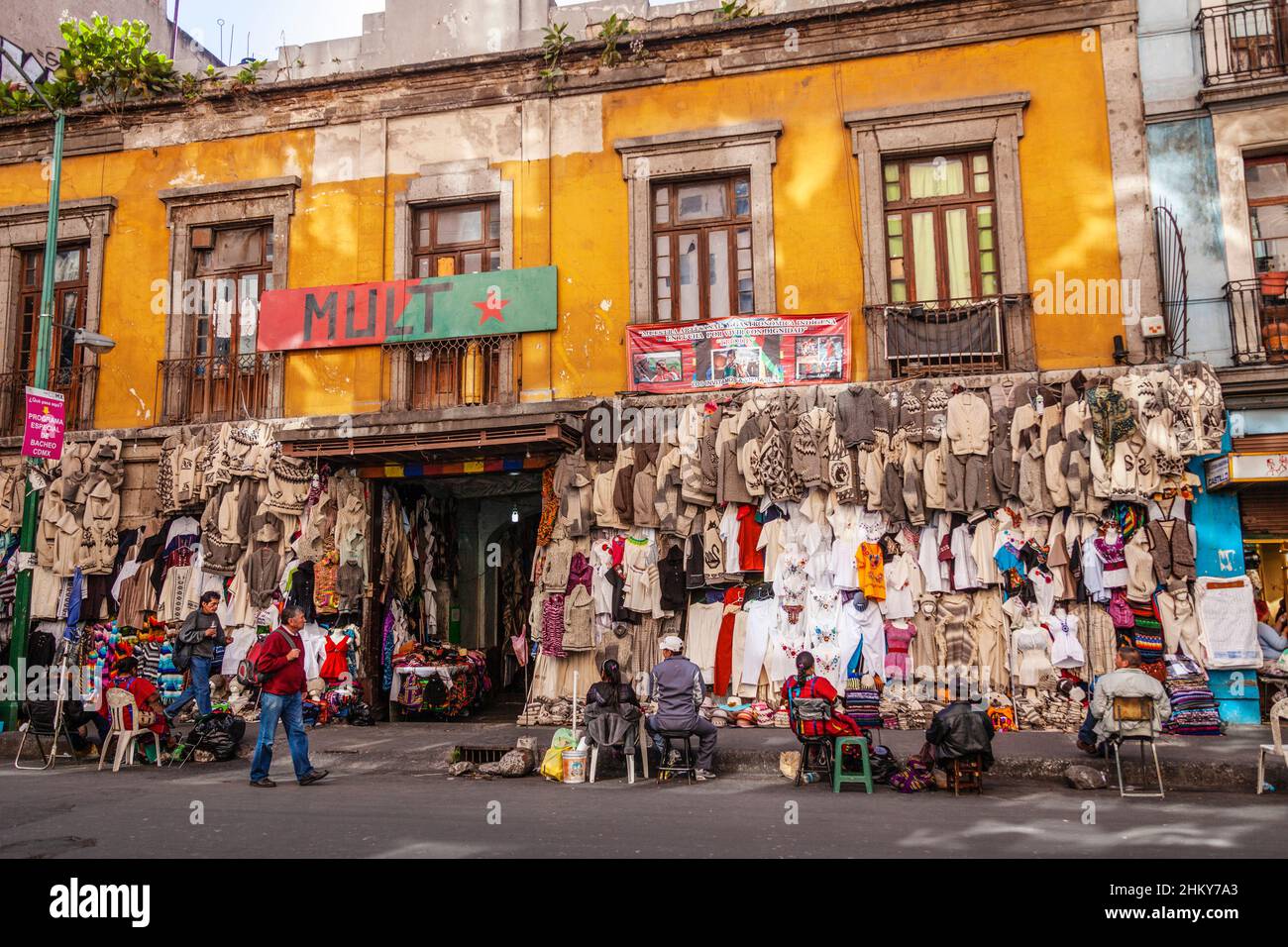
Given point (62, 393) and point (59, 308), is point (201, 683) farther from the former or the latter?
point (59, 308)

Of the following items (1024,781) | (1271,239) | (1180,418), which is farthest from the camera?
(1271,239)

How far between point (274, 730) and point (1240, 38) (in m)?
13.2

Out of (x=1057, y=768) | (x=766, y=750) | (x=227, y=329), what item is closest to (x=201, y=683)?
(x=227, y=329)

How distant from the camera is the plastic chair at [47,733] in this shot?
1127 cm

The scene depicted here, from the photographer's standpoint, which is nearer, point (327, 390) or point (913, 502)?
point (913, 502)

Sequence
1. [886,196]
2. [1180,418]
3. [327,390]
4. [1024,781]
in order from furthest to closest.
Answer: [327,390] → [886,196] → [1180,418] → [1024,781]

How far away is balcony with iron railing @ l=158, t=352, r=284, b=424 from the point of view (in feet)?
47.9

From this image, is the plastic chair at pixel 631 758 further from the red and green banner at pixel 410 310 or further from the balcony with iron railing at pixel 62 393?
the balcony with iron railing at pixel 62 393

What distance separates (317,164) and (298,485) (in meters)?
4.60

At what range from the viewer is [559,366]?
1355 cm

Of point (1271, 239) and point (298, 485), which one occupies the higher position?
point (1271, 239)

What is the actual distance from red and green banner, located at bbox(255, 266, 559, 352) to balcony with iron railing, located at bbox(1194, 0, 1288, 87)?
826 centimetres
